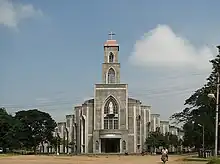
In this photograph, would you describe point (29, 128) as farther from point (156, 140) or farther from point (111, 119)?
point (156, 140)

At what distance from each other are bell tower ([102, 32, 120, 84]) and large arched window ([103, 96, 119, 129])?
6761mm

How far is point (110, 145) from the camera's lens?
106 m

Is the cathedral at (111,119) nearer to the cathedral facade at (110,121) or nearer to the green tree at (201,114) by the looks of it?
the cathedral facade at (110,121)

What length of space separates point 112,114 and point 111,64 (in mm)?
13664

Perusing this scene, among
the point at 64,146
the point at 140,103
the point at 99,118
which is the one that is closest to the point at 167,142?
the point at 140,103

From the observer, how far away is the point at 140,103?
10919 cm

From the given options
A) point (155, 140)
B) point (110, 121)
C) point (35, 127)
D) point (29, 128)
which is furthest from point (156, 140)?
point (29, 128)

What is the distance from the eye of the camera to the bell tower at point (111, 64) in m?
110

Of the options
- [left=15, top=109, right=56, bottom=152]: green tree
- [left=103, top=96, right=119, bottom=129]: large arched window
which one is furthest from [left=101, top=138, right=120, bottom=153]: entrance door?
[left=15, top=109, right=56, bottom=152]: green tree

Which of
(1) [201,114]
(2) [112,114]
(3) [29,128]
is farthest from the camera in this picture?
(2) [112,114]

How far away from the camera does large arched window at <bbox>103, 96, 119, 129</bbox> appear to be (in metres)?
104

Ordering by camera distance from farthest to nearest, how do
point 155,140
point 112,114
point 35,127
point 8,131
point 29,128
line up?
point 155,140
point 112,114
point 35,127
point 29,128
point 8,131

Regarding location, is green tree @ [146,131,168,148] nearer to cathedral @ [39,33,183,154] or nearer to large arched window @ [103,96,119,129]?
cathedral @ [39,33,183,154]

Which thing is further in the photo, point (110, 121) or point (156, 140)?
point (156, 140)
